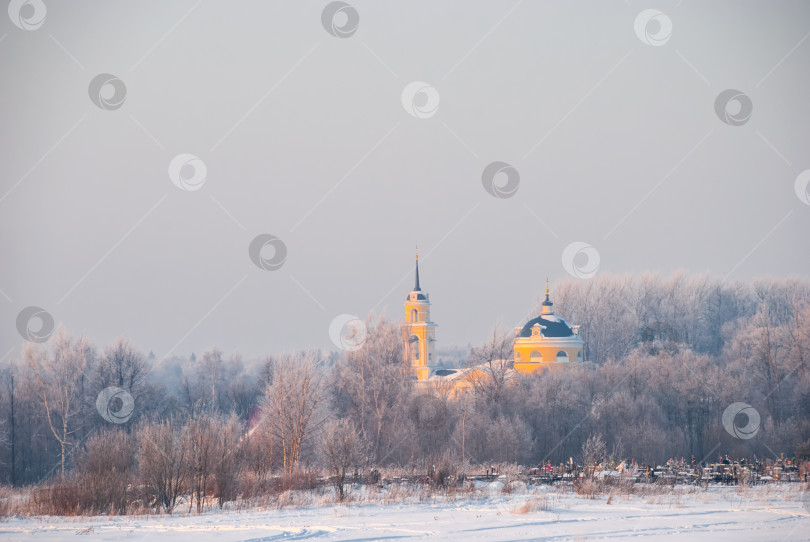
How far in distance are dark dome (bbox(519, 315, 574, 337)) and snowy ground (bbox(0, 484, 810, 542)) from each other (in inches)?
1731

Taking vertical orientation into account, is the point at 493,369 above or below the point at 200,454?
above

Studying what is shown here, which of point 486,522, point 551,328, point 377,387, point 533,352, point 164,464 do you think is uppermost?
point 551,328

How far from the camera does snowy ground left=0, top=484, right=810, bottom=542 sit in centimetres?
1997

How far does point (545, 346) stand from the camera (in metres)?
71.1

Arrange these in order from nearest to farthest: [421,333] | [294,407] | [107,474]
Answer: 1. [107,474]
2. [294,407]
3. [421,333]

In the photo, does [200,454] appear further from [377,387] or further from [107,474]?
[377,387]

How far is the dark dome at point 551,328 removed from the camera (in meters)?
71.9

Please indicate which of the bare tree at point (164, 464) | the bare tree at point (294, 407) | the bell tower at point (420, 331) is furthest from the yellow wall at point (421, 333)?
the bare tree at point (164, 464)

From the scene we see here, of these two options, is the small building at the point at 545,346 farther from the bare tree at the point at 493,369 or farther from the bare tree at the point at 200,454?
the bare tree at the point at 200,454

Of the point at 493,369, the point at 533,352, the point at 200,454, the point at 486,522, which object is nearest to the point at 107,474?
the point at 200,454

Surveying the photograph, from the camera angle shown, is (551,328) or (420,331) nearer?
(551,328)

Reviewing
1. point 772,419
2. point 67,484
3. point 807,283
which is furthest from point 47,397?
point 807,283

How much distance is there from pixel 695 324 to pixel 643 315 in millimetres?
4408

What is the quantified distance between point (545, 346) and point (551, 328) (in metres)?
1.82
